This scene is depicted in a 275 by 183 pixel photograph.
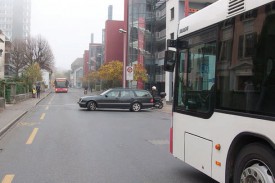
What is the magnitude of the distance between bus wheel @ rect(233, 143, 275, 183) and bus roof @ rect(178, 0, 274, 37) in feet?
5.38

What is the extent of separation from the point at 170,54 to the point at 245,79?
228 cm

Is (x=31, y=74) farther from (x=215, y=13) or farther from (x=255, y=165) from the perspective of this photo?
(x=255, y=165)

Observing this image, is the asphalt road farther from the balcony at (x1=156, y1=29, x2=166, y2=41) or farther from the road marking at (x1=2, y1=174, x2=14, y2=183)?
the balcony at (x1=156, y1=29, x2=166, y2=41)

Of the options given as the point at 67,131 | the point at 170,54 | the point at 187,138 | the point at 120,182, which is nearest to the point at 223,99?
the point at 187,138

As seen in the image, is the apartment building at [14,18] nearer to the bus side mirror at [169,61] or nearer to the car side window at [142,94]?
the car side window at [142,94]

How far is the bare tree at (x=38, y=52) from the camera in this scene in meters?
86.6

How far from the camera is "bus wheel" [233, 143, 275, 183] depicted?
432cm

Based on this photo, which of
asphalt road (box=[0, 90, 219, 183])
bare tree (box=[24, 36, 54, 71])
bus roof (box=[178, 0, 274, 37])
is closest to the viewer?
bus roof (box=[178, 0, 274, 37])

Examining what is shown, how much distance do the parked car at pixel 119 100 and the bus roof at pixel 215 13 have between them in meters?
18.7

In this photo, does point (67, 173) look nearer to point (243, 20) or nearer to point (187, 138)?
point (187, 138)

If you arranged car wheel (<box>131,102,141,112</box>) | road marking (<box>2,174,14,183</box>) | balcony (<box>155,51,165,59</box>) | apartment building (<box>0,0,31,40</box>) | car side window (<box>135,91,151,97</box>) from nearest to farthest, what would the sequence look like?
road marking (<box>2,174,14,183</box>) < car wheel (<box>131,102,141,112</box>) < car side window (<box>135,91,151,97</box>) < balcony (<box>155,51,165,59</box>) < apartment building (<box>0,0,31,40</box>)

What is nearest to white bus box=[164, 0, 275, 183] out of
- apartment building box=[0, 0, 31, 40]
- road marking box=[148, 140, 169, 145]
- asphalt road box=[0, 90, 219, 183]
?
asphalt road box=[0, 90, 219, 183]

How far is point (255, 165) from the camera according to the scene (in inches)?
182

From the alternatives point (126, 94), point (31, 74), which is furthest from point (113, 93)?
point (31, 74)
